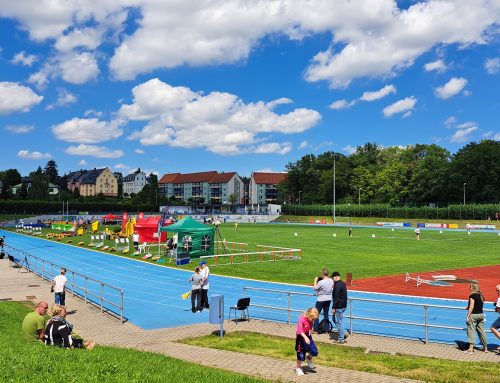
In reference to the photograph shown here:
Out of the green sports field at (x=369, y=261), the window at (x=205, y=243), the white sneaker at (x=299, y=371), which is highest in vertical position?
the window at (x=205, y=243)

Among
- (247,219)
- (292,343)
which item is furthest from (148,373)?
(247,219)

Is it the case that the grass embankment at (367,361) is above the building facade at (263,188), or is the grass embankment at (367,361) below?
below

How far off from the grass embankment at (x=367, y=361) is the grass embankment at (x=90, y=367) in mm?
3113

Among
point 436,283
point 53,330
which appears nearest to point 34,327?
point 53,330

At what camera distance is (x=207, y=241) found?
34.9 m

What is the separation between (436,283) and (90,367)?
20.6 m

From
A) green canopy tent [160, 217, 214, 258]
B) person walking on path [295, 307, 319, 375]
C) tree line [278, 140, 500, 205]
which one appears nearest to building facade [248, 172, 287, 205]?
tree line [278, 140, 500, 205]

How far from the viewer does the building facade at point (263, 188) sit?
19212 cm

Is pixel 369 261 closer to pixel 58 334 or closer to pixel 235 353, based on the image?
pixel 235 353

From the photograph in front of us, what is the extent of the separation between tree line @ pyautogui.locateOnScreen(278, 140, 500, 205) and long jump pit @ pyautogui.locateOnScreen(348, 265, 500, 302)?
256 ft

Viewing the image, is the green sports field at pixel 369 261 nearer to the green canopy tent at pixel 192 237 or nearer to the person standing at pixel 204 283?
the green canopy tent at pixel 192 237

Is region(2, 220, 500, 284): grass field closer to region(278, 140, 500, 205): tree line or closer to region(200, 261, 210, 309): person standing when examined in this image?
region(200, 261, 210, 309): person standing

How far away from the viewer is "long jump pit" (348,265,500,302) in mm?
21688


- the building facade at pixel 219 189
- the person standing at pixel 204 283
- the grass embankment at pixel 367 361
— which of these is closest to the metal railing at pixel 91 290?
the person standing at pixel 204 283
